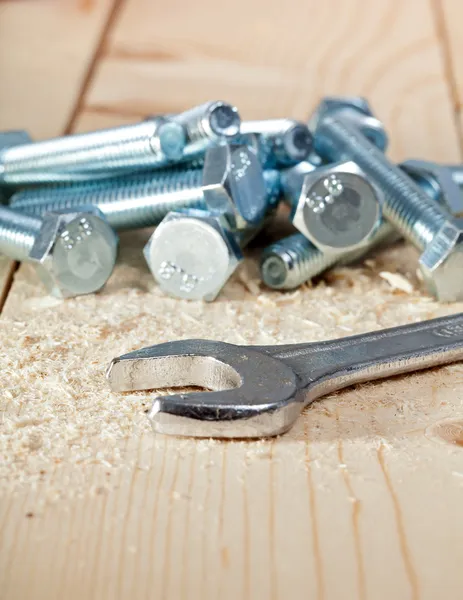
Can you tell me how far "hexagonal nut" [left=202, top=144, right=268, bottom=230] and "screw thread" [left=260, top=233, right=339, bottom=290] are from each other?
0.06m

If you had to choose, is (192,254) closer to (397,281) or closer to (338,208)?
(338,208)

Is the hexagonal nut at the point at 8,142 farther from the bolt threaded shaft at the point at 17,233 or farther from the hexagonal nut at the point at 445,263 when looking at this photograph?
the hexagonal nut at the point at 445,263

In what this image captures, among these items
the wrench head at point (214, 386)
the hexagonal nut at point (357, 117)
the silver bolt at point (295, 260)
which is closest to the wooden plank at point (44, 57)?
the hexagonal nut at point (357, 117)

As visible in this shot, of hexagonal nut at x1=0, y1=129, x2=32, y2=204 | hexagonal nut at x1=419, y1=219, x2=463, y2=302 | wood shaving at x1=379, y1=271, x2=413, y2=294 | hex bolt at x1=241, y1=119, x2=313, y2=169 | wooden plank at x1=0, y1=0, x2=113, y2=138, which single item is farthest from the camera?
→ wooden plank at x1=0, y1=0, x2=113, y2=138

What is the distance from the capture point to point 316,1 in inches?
117

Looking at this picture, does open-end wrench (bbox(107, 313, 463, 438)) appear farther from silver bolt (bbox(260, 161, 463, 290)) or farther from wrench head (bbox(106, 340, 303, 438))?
silver bolt (bbox(260, 161, 463, 290))

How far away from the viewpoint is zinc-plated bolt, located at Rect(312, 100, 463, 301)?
4.27 feet

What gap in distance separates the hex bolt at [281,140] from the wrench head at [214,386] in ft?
1.77

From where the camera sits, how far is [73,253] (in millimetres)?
1327

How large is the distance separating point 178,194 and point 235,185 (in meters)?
0.13

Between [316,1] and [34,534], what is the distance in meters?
2.52

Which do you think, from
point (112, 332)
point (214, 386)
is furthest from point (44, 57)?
point (214, 386)

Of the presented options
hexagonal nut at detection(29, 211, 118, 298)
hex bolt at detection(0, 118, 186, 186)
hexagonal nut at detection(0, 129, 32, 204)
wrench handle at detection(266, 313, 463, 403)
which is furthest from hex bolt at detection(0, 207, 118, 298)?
wrench handle at detection(266, 313, 463, 403)

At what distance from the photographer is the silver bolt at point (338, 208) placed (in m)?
1.32
